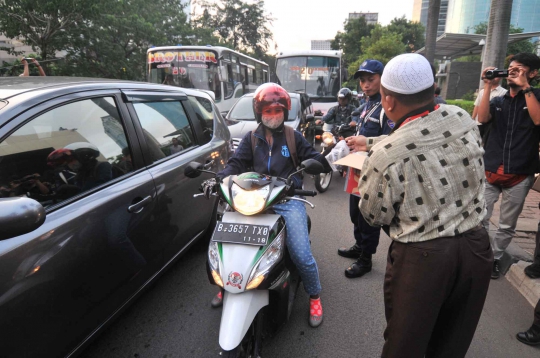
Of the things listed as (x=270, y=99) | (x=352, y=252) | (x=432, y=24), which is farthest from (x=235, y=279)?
(x=432, y=24)

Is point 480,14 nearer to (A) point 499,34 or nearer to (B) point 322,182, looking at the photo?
(A) point 499,34

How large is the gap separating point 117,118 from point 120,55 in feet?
49.8

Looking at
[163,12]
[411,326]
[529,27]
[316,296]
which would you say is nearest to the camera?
[411,326]

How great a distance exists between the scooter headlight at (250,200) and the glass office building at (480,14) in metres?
49.6

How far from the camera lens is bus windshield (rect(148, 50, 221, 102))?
38.4 ft

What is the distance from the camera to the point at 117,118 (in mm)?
2395

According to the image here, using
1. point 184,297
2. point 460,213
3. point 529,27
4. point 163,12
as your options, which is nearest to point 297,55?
point 163,12

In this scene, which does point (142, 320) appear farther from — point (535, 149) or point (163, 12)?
point (163, 12)

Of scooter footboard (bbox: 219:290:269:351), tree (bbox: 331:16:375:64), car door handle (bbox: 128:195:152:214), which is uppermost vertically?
tree (bbox: 331:16:375:64)

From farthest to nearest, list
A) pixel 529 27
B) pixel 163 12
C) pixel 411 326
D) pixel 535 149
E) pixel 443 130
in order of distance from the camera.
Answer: pixel 529 27, pixel 163 12, pixel 535 149, pixel 411 326, pixel 443 130

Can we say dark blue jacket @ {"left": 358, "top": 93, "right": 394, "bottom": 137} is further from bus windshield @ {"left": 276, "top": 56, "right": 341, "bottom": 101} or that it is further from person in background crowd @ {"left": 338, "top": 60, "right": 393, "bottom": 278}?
bus windshield @ {"left": 276, "top": 56, "right": 341, "bottom": 101}

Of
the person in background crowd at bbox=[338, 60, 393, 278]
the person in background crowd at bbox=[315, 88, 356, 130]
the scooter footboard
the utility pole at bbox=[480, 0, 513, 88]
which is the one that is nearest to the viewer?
the scooter footboard

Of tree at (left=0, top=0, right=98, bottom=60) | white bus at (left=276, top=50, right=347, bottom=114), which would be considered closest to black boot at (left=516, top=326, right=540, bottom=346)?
white bus at (left=276, top=50, right=347, bottom=114)

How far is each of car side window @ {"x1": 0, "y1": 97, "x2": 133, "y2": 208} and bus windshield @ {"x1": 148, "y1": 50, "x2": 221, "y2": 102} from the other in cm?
995
